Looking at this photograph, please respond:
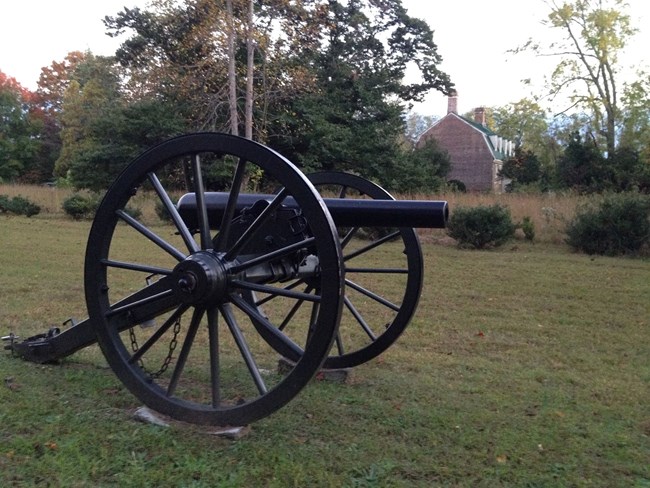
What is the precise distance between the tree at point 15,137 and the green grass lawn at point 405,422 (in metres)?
48.2

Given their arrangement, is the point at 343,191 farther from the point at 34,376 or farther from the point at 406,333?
the point at 34,376

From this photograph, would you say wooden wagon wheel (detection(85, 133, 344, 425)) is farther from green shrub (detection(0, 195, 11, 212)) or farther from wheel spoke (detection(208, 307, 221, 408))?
green shrub (detection(0, 195, 11, 212))

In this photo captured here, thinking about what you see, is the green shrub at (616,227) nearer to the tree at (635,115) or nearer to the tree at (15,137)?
the tree at (635,115)

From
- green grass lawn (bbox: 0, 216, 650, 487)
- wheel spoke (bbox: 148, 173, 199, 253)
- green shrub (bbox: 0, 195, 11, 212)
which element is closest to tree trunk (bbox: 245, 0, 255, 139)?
green shrub (bbox: 0, 195, 11, 212)

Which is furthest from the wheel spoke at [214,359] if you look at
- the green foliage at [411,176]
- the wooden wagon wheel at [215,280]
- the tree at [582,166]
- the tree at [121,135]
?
the tree at [582,166]

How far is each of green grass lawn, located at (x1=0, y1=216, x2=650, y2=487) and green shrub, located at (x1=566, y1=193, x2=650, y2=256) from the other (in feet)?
26.8

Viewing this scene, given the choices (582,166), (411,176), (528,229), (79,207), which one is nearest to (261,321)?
(528,229)

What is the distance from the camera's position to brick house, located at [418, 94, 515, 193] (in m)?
53.6

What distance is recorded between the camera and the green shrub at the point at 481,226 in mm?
16344

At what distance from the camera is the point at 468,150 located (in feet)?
179

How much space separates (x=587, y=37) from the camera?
36.0 metres

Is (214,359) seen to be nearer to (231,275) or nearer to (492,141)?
(231,275)

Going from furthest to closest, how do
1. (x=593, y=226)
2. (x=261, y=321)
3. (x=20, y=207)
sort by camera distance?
1. (x=20, y=207)
2. (x=593, y=226)
3. (x=261, y=321)

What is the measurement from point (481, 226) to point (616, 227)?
2962mm
